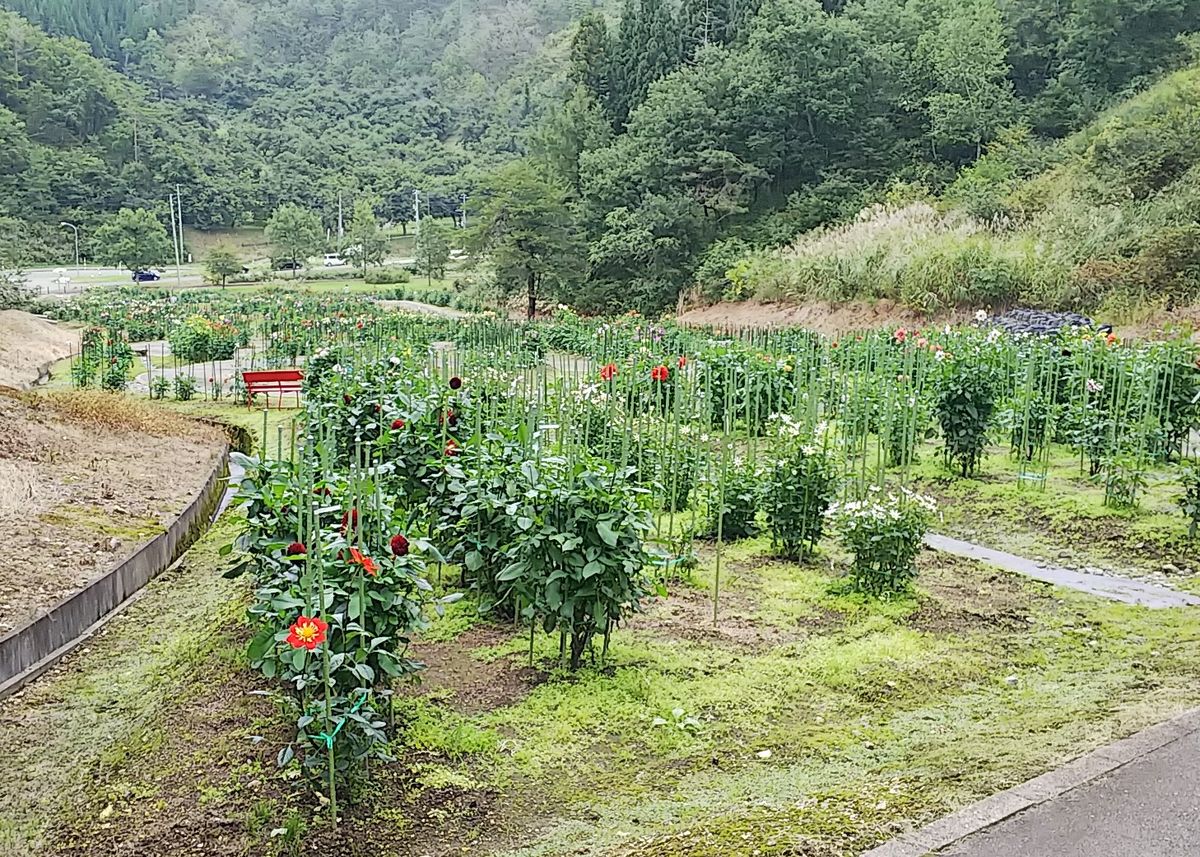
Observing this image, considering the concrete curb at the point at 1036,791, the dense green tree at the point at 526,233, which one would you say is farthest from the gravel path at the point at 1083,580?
the dense green tree at the point at 526,233

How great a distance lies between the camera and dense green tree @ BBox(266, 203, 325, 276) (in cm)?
6425

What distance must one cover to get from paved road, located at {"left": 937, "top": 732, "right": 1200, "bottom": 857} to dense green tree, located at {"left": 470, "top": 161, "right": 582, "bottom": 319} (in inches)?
1193

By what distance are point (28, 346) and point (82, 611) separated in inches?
743

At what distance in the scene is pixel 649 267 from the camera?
35500 millimetres

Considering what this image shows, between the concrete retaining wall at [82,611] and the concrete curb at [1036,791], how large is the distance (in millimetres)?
4510

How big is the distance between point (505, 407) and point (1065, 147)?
29601 millimetres

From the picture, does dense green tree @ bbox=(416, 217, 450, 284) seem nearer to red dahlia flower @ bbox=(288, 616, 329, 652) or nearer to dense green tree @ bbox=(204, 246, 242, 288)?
dense green tree @ bbox=(204, 246, 242, 288)

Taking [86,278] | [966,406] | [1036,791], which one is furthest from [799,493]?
[86,278]

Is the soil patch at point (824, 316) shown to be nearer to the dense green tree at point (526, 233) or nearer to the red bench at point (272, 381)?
the dense green tree at point (526, 233)

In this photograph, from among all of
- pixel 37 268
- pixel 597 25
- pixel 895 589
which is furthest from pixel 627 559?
pixel 37 268

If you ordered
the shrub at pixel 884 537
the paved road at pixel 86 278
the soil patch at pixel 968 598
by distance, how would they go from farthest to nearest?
the paved road at pixel 86 278 < the shrub at pixel 884 537 < the soil patch at pixel 968 598

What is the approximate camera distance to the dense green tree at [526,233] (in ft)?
108

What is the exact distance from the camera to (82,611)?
637 cm

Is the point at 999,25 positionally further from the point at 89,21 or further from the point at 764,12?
the point at 89,21
